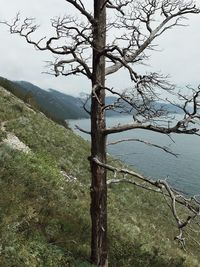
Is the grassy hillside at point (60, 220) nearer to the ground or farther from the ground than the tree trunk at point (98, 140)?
nearer to the ground

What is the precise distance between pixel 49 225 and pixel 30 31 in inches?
237

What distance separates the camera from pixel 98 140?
38.4 feet

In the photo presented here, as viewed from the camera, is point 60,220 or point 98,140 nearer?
point 98,140

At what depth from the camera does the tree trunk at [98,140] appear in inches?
446

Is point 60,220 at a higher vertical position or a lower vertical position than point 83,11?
lower

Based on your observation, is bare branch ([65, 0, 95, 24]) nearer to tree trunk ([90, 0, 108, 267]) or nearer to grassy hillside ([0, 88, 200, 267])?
tree trunk ([90, 0, 108, 267])

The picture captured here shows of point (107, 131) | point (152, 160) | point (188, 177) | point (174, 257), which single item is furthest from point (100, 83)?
point (152, 160)

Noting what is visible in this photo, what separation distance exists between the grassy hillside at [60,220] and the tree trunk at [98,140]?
Answer: 672 millimetres

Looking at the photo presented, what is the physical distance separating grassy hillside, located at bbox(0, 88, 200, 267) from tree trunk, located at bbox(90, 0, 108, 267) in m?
0.67

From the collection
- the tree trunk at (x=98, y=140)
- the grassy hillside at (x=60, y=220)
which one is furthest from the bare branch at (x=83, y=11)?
the grassy hillside at (x=60, y=220)

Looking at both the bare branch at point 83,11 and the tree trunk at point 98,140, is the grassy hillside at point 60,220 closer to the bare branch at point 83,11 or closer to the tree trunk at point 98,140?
the tree trunk at point 98,140

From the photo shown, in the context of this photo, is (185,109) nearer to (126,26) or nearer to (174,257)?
(126,26)

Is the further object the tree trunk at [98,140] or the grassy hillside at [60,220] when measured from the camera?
the grassy hillside at [60,220]

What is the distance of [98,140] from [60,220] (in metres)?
4.52
